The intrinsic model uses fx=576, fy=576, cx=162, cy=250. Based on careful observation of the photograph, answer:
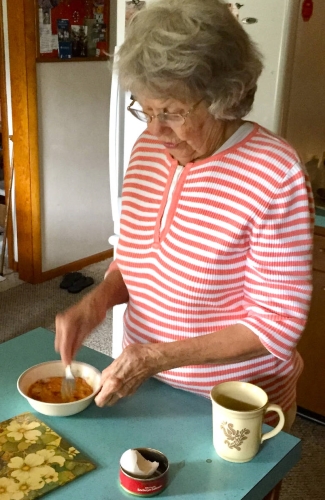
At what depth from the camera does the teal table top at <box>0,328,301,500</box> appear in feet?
2.79

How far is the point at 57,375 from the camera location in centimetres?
111

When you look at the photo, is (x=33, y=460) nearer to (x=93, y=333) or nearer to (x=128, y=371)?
(x=128, y=371)

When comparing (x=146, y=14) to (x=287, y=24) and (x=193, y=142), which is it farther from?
(x=287, y=24)

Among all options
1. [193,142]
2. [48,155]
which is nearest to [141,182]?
[193,142]

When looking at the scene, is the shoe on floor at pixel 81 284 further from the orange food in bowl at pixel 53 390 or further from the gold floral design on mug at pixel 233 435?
the gold floral design on mug at pixel 233 435

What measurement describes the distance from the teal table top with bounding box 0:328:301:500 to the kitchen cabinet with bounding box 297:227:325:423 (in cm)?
112

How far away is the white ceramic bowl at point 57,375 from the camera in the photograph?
0.99m

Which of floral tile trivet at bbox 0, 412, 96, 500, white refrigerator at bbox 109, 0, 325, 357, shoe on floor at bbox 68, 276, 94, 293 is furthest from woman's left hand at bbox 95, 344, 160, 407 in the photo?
shoe on floor at bbox 68, 276, 94, 293

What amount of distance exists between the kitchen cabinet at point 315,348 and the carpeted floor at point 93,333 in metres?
0.11

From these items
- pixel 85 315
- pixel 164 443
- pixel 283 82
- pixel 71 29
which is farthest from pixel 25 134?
pixel 164 443

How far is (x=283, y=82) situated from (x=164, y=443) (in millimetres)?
1421

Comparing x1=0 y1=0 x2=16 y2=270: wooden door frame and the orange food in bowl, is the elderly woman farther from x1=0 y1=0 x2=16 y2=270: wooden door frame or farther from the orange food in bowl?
x1=0 y1=0 x2=16 y2=270: wooden door frame

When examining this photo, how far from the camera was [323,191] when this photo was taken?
2.12 metres

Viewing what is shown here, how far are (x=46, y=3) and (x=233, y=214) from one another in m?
2.56
